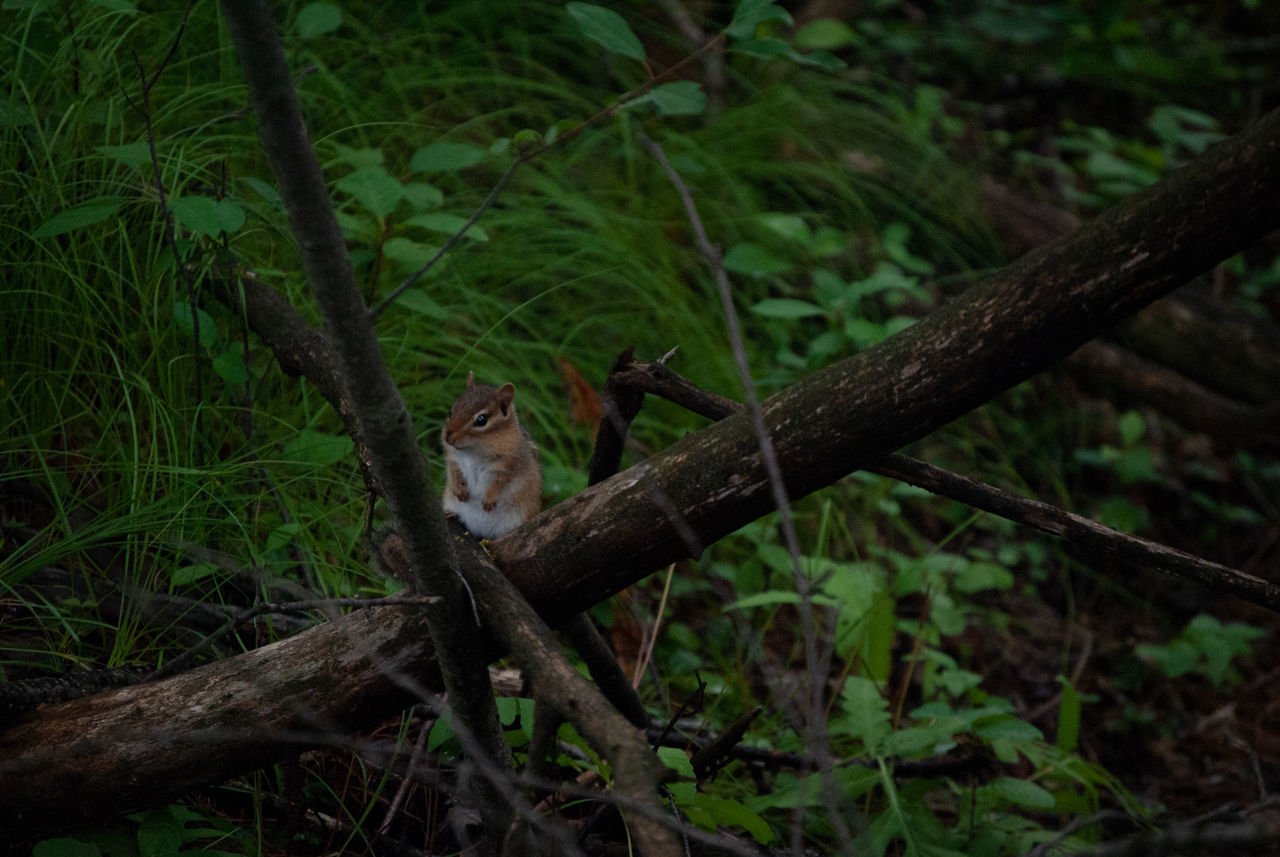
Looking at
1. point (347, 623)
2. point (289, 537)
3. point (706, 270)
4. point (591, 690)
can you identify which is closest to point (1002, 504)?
point (591, 690)

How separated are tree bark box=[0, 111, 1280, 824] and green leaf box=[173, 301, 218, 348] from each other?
84cm

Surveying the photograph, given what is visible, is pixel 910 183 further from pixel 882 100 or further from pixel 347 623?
pixel 347 623

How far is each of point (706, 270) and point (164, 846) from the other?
293 centimetres

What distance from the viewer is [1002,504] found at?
173cm

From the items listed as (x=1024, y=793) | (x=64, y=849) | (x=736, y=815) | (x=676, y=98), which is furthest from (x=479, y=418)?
(x=1024, y=793)

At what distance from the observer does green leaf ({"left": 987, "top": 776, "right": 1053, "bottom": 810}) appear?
2.38 m

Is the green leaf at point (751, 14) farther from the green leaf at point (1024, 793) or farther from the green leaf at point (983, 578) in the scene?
the green leaf at point (983, 578)

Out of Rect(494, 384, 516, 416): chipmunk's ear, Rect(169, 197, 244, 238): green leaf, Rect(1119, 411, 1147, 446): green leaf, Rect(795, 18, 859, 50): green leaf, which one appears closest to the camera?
Rect(169, 197, 244, 238): green leaf

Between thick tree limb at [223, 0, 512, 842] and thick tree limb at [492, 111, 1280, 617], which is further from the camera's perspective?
thick tree limb at [492, 111, 1280, 617]

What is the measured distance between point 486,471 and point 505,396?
0.21 meters

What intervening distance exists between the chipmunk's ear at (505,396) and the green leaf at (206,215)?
0.70 m

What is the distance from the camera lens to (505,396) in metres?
2.49

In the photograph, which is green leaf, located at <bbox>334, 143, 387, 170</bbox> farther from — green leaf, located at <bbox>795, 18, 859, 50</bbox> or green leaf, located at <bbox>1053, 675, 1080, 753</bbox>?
green leaf, located at <bbox>795, 18, 859, 50</bbox>

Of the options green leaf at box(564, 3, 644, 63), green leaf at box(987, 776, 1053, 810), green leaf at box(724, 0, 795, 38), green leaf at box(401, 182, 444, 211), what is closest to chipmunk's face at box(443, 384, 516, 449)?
green leaf at box(401, 182, 444, 211)
